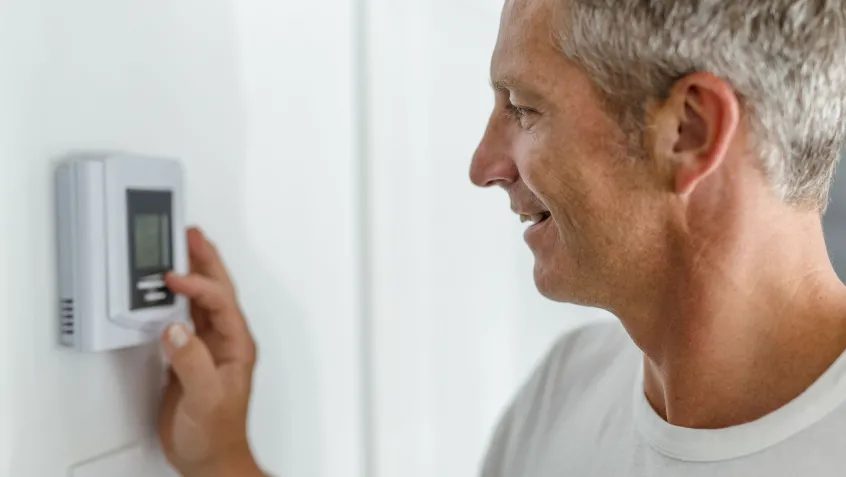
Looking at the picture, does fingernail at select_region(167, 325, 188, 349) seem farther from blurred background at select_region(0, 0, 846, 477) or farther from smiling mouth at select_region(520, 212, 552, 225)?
smiling mouth at select_region(520, 212, 552, 225)

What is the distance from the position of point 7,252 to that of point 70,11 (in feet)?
0.60

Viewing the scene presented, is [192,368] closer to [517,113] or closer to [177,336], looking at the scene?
[177,336]

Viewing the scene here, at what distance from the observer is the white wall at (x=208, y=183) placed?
573mm

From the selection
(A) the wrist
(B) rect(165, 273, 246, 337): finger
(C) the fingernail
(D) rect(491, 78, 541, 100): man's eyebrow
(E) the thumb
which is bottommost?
(A) the wrist

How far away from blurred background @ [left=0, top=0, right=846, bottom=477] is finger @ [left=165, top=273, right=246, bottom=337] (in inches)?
2.3

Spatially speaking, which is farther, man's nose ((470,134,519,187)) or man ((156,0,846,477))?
man's nose ((470,134,519,187))

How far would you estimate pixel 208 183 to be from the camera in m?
0.74

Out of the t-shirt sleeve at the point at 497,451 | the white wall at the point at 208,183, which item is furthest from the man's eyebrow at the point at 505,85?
the t-shirt sleeve at the point at 497,451

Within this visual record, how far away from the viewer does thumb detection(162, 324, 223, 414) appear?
0.66 meters

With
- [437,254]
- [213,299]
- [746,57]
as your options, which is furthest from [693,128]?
[437,254]

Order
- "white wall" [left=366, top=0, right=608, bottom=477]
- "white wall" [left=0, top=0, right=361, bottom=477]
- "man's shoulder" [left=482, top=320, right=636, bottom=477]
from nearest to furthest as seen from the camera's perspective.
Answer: "white wall" [left=0, top=0, right=361, bottom=477]
"man's shoulder" [left=482, top=320, right=636, bottom=477]
"white wall" [left=366, top=0, right=608, bottom=477]

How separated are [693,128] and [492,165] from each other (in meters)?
0.18

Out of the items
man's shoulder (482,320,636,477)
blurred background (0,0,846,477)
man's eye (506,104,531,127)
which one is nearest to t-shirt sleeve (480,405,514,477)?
man's shoulder (482,320,636,477)

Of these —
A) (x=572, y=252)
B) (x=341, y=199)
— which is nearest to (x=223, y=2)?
(x=341, y=199)
